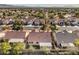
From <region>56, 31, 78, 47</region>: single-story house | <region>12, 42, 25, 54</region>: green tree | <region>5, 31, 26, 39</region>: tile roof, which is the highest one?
<region>5, 31, 26, 39</region>: tile roof

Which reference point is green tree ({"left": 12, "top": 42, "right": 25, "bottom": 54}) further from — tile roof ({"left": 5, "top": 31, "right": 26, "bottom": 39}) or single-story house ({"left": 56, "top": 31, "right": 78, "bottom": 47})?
single-story house ({"left": 56, "top": 31, "right": 78, "bottom": 47})

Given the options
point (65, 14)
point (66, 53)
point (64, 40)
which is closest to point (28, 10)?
point (65, 14)

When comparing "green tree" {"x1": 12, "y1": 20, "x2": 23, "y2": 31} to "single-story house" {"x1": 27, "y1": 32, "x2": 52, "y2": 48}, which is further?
"green tree" {"x1": 12, "y1": 20, "x2": 23, "y2": 31}

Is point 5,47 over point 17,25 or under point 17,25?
under

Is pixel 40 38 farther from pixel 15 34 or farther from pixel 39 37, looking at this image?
pixel 15 34

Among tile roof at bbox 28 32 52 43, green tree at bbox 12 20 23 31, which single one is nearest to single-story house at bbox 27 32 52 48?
tile roof at bbox 28 32 52 43

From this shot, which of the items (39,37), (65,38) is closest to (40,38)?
(39,37)

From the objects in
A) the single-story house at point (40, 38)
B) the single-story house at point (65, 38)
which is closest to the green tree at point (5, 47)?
the single-story house at point (40, 38)

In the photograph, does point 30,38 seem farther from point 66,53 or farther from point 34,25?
point 66,53
